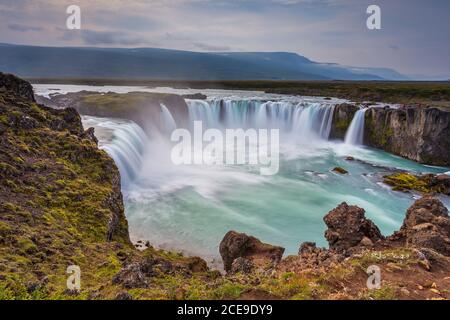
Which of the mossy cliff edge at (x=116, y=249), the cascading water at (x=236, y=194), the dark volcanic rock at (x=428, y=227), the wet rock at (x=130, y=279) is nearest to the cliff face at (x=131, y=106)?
the cascading water at (x=236, y=194)

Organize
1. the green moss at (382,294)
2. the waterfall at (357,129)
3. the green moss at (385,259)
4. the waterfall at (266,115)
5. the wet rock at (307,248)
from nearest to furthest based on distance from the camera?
the green moss at (382,294) < the green moss at (385,259) < the wet rock at (307,248) < the waterfall at (357,129) < the waterfall at (266,115)

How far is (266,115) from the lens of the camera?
2146 inches

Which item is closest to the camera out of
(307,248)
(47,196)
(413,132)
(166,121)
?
(307,248)

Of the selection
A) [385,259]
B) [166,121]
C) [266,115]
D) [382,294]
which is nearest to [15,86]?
[385,259]

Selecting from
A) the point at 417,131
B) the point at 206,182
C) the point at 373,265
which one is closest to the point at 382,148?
the point at 417,131

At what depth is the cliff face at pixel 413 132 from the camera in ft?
124

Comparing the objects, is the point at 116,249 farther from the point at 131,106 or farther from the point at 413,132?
the point at 413,132

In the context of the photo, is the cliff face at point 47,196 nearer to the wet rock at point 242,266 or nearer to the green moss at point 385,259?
the wet rock at point 242,266

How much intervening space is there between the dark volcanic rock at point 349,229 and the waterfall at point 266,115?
39.3 metres

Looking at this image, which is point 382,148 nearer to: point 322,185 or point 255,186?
point 322,185

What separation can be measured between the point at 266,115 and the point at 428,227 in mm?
44435

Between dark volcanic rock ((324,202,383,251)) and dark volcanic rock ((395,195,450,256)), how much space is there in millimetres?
900

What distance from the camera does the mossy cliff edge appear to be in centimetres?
719

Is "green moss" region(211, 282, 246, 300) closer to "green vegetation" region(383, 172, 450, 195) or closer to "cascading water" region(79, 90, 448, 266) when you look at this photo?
"cascading water" region(79, 90, 448, 266)
